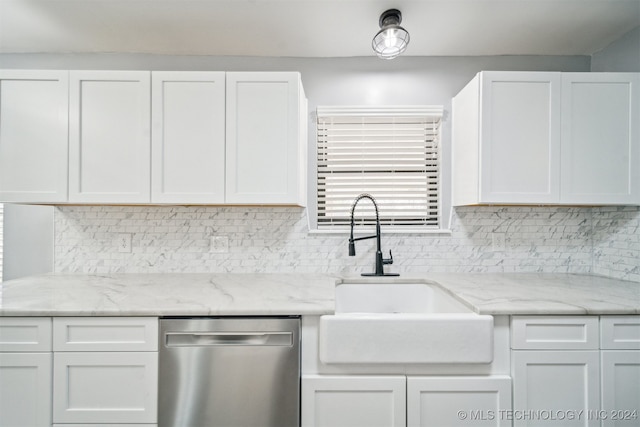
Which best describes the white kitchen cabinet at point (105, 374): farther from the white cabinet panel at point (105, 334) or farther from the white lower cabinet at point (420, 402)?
the white lower cabinet at point (420, 402)

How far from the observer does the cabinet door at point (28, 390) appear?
1340mm

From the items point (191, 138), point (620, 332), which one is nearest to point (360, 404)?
point (620, 332)

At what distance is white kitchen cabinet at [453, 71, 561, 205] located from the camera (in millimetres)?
1769

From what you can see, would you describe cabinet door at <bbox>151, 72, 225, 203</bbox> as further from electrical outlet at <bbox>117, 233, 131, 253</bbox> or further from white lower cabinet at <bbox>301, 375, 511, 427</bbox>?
white lower cabinet at <bbox>301, 375, 511, 427</bbox>

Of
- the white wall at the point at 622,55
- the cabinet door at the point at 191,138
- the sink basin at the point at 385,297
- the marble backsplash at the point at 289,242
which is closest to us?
the cabinet door at the point at 191,138

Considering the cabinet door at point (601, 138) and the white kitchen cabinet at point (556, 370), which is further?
the cabinet door at point (601, 138)

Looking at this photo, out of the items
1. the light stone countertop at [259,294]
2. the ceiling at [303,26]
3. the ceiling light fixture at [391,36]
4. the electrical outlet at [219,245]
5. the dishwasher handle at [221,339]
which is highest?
the ceiling at [303,26]

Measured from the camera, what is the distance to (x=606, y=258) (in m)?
2.04

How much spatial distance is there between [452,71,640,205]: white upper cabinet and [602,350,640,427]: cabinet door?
0.81 metres

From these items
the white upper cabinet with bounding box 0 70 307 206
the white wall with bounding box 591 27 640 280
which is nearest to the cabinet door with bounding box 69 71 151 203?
the white upper cabinet with bounding box 0 70 307 206

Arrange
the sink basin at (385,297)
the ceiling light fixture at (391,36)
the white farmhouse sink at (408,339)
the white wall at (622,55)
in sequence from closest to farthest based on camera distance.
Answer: the white farmhouse sink at (408,339) → the ceiling light fixture at (391,36) → the white wall at (622,55) → the sink basin at (385,297)

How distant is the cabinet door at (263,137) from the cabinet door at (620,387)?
1.64 m

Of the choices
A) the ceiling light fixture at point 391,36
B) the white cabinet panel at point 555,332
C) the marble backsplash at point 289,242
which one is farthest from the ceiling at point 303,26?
the white cabinet panel at point 555,332

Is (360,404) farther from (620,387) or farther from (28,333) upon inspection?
(28,333)
